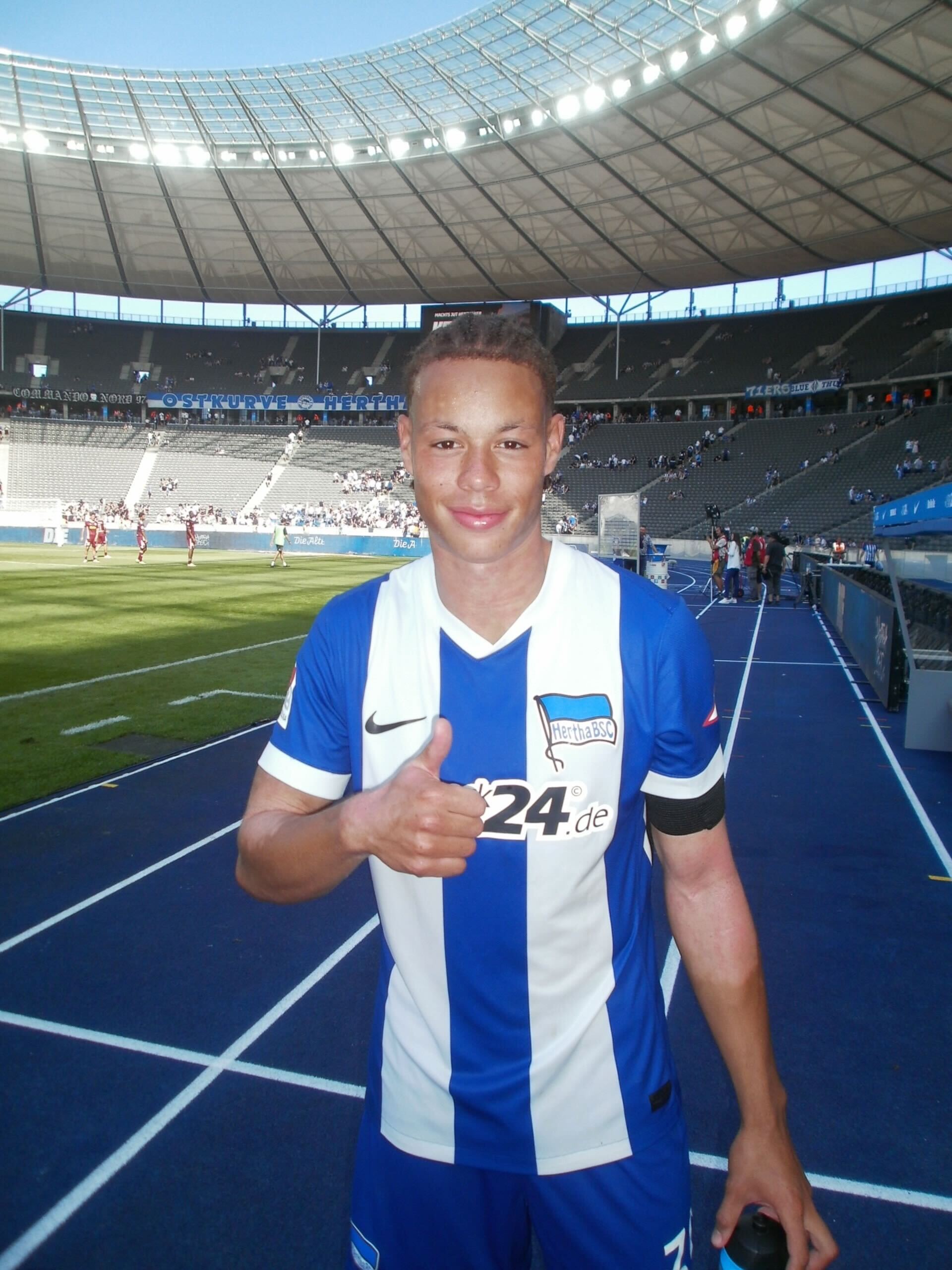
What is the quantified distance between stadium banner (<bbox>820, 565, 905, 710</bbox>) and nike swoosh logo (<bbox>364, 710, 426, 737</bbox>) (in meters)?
10.7

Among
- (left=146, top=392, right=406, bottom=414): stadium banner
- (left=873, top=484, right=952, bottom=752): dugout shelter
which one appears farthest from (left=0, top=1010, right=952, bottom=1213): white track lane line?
(left=146, top=392, right=406, bottom=414): stadium banner

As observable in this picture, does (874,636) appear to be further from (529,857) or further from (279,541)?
(279,541)

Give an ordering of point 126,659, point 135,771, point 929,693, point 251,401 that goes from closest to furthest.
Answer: point 135,771, point 929,693, point 126,659, point 251,401

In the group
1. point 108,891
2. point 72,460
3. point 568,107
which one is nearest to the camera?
point 108,891

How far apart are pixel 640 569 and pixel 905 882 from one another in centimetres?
1976

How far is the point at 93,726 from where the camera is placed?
9555mm

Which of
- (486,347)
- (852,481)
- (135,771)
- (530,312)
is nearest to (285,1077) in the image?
(486,347)

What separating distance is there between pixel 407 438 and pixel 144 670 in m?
11.8

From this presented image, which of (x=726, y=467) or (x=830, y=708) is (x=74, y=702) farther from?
(x=726, y=467)

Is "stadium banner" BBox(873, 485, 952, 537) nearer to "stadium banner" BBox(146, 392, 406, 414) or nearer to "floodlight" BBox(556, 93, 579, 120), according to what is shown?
"floodlight" BBox(556, 93, 579, 120)

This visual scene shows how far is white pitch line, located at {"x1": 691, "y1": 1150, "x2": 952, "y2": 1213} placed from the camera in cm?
311

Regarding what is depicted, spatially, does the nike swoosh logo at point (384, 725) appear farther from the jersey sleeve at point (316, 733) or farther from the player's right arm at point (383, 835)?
the player's right arm at point (383, 835)

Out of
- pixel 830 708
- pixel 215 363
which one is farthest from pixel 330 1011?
pixel 215 363

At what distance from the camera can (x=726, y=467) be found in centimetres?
4797
